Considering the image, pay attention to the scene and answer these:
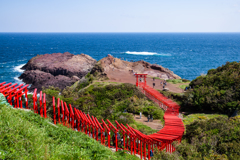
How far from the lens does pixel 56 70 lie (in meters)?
55.1

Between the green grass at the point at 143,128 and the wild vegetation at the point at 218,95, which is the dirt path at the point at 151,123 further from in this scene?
the wild vegetation at the point at 218,95

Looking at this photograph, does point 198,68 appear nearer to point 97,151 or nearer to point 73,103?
point 73,103

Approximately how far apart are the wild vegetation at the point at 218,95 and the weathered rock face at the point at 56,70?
29048mm

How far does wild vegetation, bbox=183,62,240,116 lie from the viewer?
70.1 ft

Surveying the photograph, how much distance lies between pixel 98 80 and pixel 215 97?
16.7 meters

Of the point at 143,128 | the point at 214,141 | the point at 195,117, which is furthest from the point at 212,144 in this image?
the point at 195,117

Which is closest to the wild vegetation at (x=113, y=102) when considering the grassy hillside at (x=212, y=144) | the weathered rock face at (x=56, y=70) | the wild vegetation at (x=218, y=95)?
the wild vegetation at (x=218, y=95)

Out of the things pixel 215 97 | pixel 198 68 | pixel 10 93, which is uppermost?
pixel 10 93

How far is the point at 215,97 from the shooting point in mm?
22375

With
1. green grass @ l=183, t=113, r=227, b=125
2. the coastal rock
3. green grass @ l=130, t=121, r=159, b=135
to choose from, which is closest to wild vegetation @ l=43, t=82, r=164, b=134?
green grass @ l=130, t=121, r=159, b=135

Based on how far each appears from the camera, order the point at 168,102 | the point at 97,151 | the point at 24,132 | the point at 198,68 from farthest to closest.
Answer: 1. the point at 198,68
2. the point at 168,102
3. the point at 97,151
4. the point at 24,132

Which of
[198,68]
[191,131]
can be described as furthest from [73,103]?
[198,68]

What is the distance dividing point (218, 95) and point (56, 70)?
41.4 metres

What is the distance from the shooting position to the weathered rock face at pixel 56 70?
47.5m
